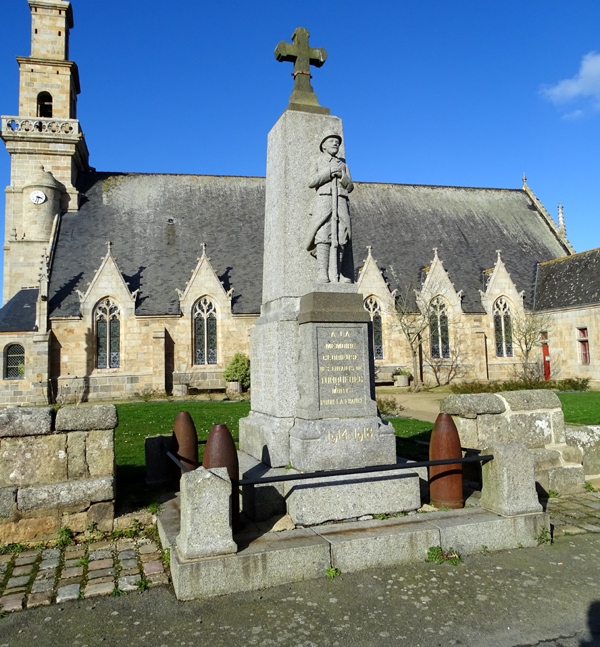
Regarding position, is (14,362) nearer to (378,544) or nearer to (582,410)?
(582,410)

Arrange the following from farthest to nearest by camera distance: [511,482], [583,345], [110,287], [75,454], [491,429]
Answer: [583,345]
[110,287]
[491,429]
[75,454]
[511,482]

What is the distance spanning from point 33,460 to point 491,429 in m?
A: 5.75

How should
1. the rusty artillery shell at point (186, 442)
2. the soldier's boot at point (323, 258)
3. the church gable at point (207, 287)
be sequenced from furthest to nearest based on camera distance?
the church gable at point (207, 287), the rusty artillery shell at point (186, 442), the soldier's boot at point (323, 258)

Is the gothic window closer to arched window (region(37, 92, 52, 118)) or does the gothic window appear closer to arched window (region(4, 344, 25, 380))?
arched window (region(4, 344, 25, 380))

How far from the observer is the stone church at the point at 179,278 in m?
24.7

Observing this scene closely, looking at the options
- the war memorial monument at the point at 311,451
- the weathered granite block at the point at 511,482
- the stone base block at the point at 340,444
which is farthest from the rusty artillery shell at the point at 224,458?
the weathered granite block at the point at 511,482

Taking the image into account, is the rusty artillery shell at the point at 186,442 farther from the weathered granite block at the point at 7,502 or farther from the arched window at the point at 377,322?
the arched window at the point at 377,322

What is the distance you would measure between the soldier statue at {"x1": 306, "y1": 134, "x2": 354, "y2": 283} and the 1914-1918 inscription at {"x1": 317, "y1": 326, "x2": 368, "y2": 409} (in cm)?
73

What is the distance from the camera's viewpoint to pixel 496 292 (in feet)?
97.5

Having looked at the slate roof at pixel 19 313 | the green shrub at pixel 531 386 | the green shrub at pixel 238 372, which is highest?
the slate roof at pixel 19 313

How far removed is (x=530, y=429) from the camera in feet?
24.2

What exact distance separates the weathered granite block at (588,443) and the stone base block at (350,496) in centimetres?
340

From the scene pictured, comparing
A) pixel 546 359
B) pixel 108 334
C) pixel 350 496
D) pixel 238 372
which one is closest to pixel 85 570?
pixel 350 496

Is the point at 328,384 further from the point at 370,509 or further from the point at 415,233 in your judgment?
the point at 415,233
